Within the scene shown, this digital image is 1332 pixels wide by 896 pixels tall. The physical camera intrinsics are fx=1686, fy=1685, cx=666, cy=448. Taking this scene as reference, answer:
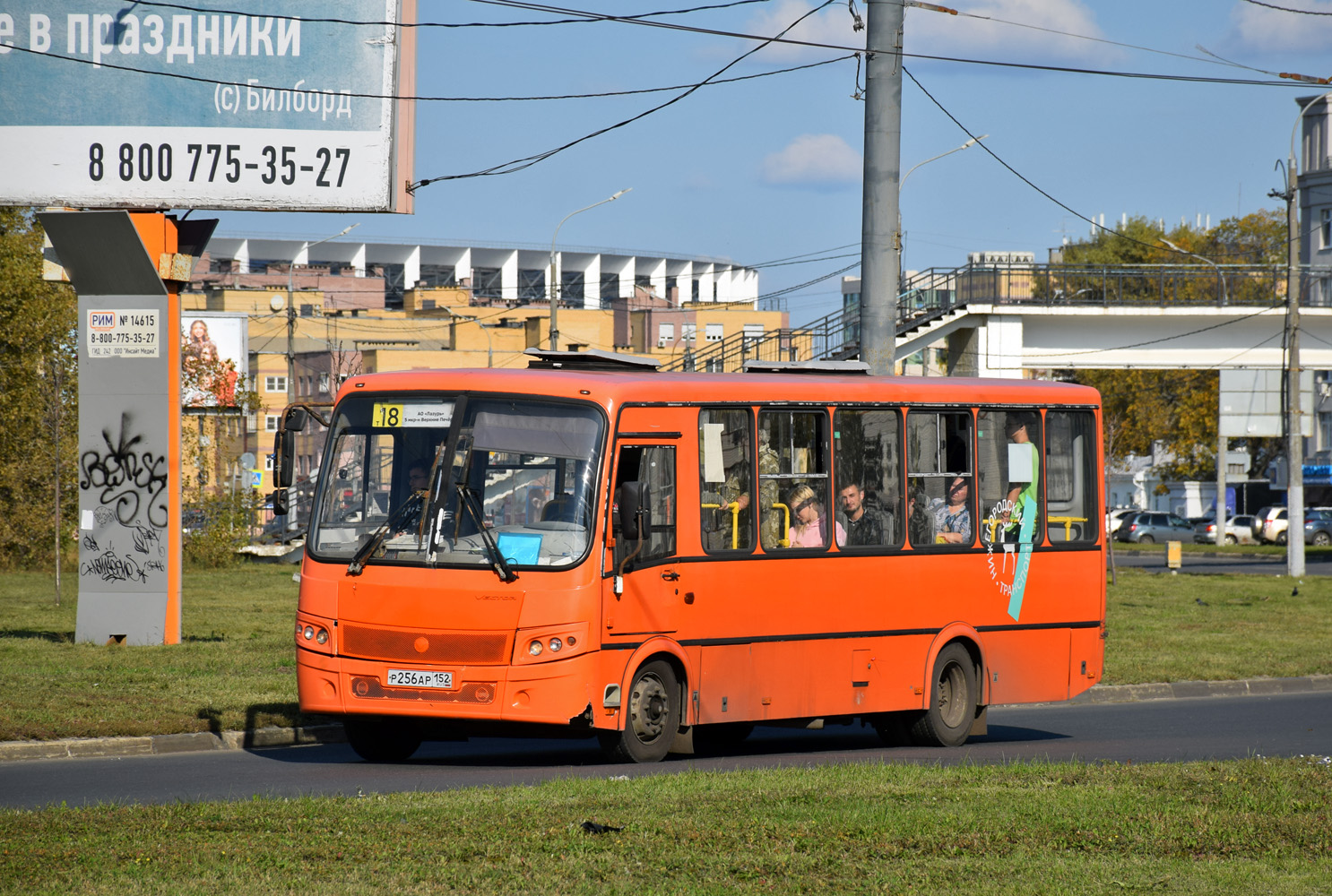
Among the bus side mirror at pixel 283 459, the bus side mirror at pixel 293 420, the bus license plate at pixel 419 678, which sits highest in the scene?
the bus side mirror at pixel 293 420

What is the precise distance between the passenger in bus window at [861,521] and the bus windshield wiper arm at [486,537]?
3156mm

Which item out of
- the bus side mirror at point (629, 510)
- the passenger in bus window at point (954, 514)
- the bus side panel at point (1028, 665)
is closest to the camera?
the bus side mirror at point (629, 510)

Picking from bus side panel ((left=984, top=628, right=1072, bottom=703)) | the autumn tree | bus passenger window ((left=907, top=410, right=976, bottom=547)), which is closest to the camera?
bus passenger window ((left=907, top=410, right=976, bottom=547))

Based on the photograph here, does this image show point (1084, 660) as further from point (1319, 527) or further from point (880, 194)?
point (1319, 527)

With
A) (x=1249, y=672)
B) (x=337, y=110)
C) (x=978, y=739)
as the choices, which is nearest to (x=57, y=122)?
(x=337, y=110)

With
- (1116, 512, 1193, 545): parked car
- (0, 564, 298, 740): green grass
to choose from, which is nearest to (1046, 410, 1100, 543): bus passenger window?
(0, 564, 298, 740): green grass

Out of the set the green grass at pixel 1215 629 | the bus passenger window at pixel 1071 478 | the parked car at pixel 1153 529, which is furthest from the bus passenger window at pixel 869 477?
the parked car at pixel 1153 529

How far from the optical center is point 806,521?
1316 centimetres

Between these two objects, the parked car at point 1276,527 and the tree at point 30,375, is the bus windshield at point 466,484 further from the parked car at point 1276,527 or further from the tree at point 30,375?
the parked car at point 1276,527

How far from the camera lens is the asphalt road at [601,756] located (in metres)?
10.6

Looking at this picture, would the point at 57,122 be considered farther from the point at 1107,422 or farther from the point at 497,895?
the point at 1107,422

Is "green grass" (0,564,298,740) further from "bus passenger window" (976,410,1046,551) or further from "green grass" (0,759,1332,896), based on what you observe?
"bus passenger window" (976,410,1046,551)

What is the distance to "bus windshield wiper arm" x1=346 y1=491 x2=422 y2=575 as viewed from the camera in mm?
11617

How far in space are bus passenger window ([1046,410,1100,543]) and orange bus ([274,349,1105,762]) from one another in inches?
11.8
